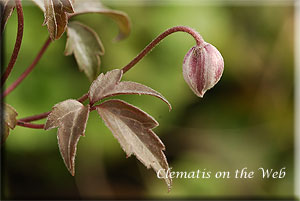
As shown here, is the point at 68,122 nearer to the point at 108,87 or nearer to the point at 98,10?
the point at 108,87

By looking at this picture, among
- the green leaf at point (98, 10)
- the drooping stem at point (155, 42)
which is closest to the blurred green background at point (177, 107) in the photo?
the green leaf at point (98, 10)

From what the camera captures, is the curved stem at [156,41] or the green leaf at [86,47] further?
the green leaf at [86,47]

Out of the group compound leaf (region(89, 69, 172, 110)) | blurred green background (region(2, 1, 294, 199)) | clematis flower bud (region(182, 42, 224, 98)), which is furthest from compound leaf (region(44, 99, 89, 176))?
blurred green background (region(2, 1, 294, 199))

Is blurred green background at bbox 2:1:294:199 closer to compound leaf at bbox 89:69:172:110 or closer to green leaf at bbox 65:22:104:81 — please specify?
green leaf at bbox 65:22:104:81

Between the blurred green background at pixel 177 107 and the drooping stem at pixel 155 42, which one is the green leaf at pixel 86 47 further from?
the blurred green background at pixel 177 107

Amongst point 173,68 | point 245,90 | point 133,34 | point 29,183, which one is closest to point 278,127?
point 245,90

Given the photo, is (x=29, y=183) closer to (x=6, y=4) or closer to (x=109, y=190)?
(x=109, y=190)
